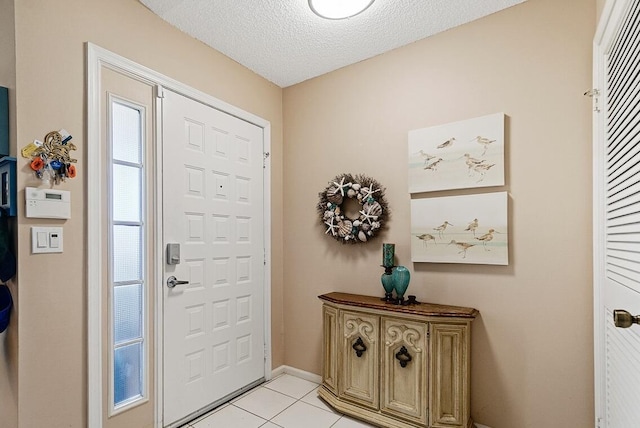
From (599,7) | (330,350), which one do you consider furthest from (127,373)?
(599,7)

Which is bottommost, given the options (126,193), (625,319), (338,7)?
(625,319)

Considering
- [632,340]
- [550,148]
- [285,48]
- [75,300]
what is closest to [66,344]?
[75,300]

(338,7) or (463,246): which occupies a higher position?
(338,7)

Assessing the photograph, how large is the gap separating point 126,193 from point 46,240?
18.4 inches

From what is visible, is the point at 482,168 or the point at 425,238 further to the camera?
the point at 425,238

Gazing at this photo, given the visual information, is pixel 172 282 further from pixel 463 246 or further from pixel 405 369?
pixel 463 246

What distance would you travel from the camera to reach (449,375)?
1951 mm

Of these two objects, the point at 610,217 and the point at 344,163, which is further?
the point at 344,163

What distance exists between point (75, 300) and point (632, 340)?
94.1 inches

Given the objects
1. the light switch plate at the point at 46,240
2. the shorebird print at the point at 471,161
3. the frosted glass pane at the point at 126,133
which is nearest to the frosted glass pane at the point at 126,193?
the frosted glass pane at the point at 126,133

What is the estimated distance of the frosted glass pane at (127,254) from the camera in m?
1.88

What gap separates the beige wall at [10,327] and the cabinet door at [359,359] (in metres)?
1.74

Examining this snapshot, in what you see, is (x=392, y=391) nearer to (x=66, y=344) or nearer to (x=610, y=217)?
(x=610, y=217)

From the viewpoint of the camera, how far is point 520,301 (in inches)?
77.5
